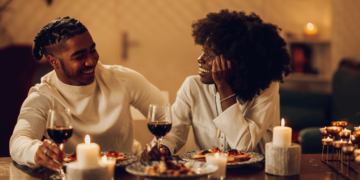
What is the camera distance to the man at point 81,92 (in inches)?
64.6

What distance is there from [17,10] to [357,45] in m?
3.69

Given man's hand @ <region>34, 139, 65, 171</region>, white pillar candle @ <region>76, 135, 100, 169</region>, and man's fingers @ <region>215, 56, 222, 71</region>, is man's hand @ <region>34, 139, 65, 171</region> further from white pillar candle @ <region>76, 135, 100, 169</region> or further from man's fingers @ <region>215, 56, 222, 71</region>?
man's fingers @ <region>215, 56, 222, 71</region>

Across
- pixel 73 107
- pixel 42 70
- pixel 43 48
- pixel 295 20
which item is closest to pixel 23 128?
pixel 73 107

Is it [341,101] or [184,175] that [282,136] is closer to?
[184,175]

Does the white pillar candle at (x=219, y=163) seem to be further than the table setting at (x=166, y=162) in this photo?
Yes

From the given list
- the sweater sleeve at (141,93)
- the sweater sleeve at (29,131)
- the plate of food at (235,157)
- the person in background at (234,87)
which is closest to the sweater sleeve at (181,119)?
the person in background at (234,87)

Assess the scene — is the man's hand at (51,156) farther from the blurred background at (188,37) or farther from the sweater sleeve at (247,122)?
the blurred background at (188,37)

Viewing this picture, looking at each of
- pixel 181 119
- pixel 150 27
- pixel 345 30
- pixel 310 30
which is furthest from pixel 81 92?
pixel 310 30

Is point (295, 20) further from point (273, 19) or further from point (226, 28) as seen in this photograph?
point (226, 28)

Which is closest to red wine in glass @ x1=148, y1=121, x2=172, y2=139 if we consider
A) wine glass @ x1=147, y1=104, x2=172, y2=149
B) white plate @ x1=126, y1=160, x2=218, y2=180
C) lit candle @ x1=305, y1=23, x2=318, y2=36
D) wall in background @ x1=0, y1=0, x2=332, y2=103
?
wine glass @ x1=147, y1=104, x2=172, y2=149

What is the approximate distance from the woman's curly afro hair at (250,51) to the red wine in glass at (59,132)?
78 cm

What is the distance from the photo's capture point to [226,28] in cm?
165

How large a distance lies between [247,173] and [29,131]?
2.93 ft

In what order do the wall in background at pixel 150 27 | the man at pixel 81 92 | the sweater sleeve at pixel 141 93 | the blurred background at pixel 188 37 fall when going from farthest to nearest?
the wall in background at pixel 150 27 < the blurred background at pixel 188 37 < the sweater sleeve at pixel 141 93 < the man at pixel 81 92
